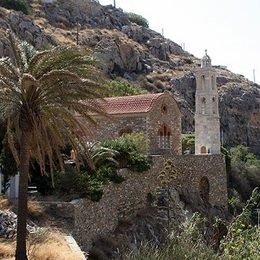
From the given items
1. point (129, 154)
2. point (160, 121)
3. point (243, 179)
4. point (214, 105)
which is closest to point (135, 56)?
point (243, 179)

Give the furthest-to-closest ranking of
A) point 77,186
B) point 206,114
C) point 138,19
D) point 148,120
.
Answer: point 138,19
point 206,114
point 148,120
point 77,186

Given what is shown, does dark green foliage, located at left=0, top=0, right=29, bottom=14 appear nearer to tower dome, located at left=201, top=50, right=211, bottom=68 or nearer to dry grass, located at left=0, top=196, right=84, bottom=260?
tower dome, located at left=201, top=50, right=211, bottom=68

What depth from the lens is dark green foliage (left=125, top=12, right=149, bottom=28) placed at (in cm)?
9346

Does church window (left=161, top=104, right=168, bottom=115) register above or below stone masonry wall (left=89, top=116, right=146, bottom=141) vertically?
above

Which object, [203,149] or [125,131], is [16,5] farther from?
[125,131]

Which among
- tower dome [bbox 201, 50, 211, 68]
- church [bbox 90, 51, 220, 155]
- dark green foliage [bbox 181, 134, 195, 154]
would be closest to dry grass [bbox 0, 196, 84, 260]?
church [bbox 90, 51, 220, 155]

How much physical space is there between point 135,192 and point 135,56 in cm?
4379

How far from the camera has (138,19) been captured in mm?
94188

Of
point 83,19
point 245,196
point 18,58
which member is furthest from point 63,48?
point 83,19

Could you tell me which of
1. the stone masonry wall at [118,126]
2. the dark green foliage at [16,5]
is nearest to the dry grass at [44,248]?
the stone masonry wall at [118,126]

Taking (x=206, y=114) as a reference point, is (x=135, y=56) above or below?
above

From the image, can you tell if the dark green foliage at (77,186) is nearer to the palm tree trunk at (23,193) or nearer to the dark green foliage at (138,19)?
the palm tree trunk at (23,193)

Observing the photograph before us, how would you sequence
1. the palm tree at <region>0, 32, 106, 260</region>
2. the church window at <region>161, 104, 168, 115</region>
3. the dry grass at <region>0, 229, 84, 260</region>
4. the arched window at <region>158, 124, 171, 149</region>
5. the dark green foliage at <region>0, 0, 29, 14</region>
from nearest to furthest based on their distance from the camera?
1. the dry grass at <region>0, 229, 84, 260</region>
2. the palm tree at <region>0, 32, 106, 260</region>
3. the arched window at <region>158, 124, 171, 149</region>
4. the church window at <region>161, 104, 168, 115</region>
5. the dark green foliage at <region>0, 0, 29, 14</region>

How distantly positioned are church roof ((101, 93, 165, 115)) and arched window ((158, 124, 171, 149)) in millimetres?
2177
